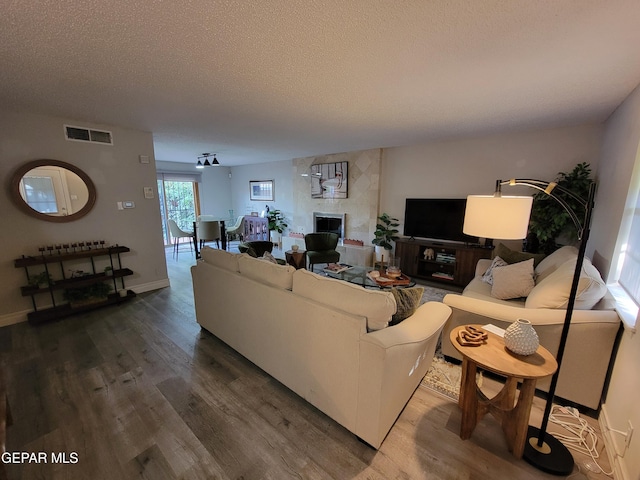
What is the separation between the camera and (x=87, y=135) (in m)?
3.20

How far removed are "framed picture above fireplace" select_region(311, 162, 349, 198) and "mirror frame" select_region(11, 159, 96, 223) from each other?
3776 millimetres

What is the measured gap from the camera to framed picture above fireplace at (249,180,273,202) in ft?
23.1

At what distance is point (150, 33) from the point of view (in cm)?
141

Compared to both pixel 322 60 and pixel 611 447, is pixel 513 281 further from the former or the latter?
pixel 322 60

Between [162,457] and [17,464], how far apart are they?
0.75 metres

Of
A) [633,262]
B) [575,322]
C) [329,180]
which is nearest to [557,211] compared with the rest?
[633,262]

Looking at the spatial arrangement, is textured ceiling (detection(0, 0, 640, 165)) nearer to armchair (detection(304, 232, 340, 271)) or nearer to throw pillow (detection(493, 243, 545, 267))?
throw pillow (detection(493, 243, 545, 267))

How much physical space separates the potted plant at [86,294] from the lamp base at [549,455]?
435cm

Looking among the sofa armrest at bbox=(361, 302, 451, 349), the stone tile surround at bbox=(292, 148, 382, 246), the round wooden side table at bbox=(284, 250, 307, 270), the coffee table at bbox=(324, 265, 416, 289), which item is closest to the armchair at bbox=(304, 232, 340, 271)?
the round wooden side table at bbox=(284, 250, 307, 270)

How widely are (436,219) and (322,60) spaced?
10.8 feet

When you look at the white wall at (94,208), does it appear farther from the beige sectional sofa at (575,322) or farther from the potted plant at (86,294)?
the beige sectional sofa at (575,322)

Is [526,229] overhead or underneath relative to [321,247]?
overhead

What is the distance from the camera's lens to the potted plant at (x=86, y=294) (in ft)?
10.3

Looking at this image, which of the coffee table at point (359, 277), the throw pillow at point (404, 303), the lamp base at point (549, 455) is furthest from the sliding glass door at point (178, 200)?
the lamp base at point (549, 455)
